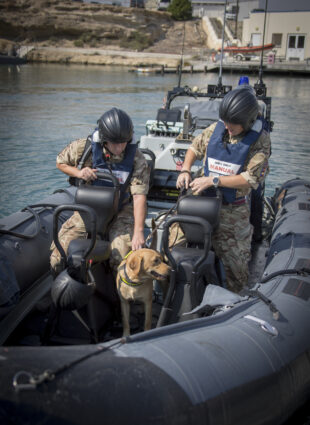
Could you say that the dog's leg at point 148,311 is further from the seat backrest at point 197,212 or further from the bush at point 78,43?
the bush at point 78,43

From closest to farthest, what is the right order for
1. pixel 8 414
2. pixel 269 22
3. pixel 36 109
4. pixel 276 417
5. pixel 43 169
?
pixel 8 414
pixel 276 417
pixel 43 169
pixel 36 109
pixel 269 22

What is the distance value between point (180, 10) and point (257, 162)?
58058 millimetres

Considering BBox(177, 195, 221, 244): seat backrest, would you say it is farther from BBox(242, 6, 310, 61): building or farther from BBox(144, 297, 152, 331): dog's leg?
BBox(242, 6, 310, 61): building

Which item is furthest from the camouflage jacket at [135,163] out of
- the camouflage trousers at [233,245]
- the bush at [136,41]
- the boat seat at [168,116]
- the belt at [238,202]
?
the bush at [136,41]

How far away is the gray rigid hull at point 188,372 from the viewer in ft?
5.54

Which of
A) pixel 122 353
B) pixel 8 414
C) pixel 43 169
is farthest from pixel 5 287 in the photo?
pixel 43 169

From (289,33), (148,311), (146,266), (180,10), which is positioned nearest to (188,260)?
(146,266)

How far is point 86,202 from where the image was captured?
316 cm

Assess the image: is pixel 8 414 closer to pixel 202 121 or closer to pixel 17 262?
pixel 17 262

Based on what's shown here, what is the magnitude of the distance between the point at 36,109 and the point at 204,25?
142 ft

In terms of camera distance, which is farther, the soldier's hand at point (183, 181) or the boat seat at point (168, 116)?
the boat seat at point (168, 116)

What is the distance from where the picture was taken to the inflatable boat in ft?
5.71

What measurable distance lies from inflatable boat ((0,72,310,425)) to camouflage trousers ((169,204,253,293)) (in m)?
0.20

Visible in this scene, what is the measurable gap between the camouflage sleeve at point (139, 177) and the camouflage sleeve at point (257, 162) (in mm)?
668
